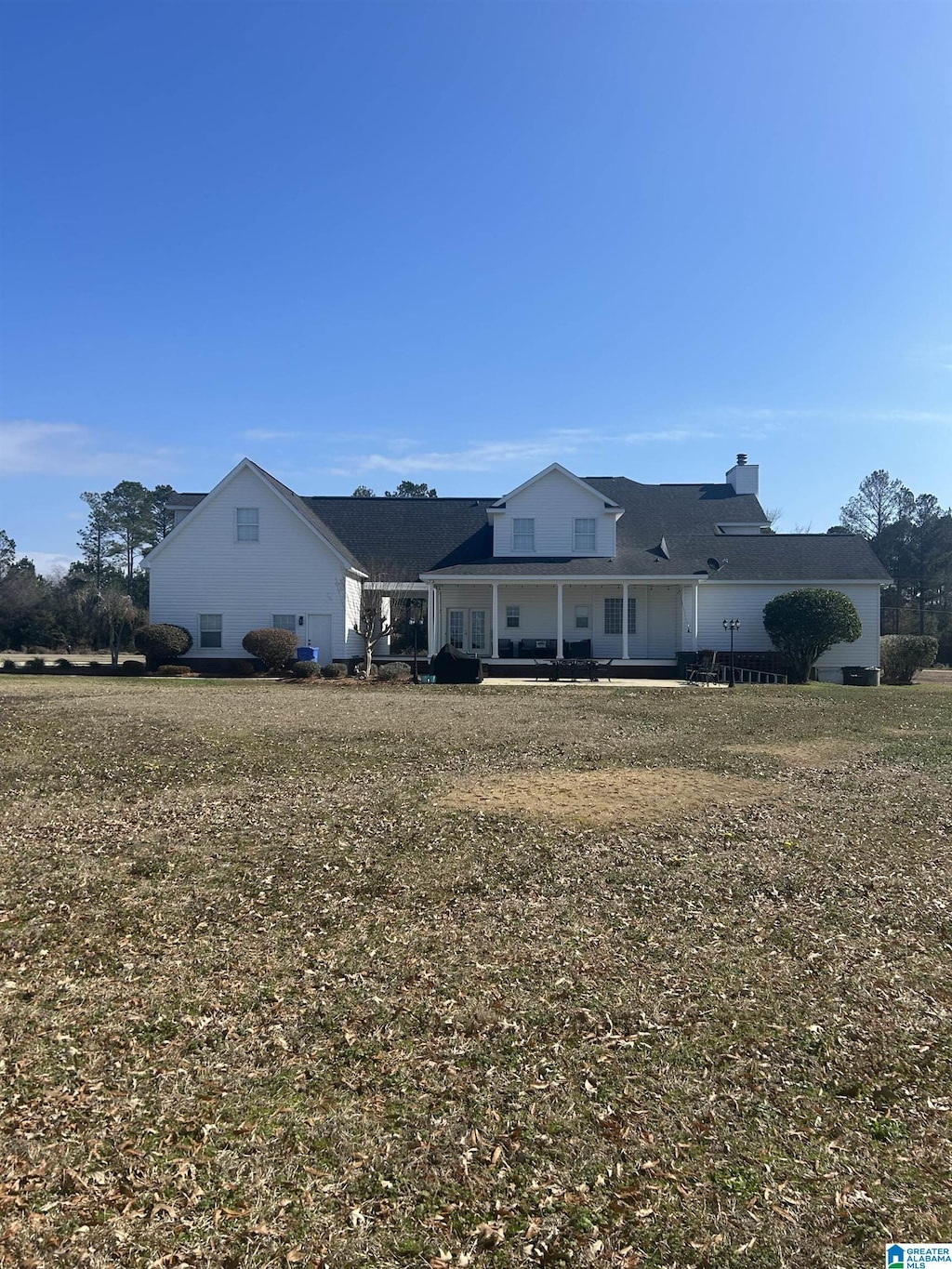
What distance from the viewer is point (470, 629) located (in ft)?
103

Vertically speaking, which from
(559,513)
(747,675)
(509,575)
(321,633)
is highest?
(559,513)

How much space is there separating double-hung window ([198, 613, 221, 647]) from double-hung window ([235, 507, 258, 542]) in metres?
3.04

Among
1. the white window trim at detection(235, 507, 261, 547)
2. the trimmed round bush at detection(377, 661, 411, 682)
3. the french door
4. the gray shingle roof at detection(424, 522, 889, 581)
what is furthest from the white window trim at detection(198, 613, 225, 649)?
the french door

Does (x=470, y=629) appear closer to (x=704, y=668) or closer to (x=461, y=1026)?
(x=704, y=668)

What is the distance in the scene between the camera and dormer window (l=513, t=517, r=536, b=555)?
30.9m

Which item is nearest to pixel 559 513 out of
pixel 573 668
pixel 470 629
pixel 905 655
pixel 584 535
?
pixel 584 535

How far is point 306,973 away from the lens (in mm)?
5301

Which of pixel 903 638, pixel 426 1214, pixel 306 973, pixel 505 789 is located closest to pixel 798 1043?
pixel 426 1214

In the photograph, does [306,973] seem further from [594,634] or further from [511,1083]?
[594,634]

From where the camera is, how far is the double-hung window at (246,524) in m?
29.1

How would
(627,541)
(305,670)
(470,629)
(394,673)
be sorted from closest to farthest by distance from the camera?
(394,673), (305,670), (470,629), (627,541)

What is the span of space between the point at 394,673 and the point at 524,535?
27.7ft

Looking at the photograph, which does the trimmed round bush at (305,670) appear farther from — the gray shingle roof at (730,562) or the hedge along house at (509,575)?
the gray shingle roof at (730,562)

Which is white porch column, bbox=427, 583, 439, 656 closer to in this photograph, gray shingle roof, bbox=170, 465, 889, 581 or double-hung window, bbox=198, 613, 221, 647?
gray shingle roof, bbox=170, 465, 889, 581
